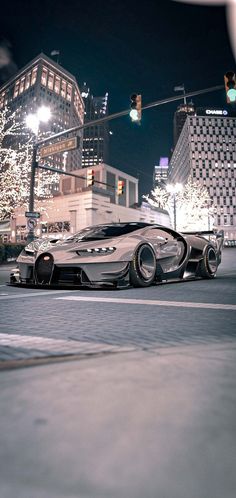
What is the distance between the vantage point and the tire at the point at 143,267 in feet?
19.7

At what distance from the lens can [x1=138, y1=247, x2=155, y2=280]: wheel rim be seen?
620cm

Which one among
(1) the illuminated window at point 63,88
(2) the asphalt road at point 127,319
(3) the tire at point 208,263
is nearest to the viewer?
(2) the asphalt road at point 127,319

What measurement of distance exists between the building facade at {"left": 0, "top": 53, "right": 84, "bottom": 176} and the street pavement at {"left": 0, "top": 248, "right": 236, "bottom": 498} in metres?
117

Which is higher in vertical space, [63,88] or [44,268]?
[63,88]

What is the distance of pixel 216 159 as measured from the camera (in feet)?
408

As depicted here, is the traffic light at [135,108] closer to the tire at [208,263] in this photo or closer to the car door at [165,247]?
the tire at [208,263]

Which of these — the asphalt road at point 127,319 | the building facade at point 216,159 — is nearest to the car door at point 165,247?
the asphalt road at point 127,319

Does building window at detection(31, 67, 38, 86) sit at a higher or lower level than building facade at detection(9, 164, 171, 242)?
higher

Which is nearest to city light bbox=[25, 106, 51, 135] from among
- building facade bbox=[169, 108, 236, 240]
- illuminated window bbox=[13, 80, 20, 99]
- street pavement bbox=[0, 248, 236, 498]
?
street pavement bbox=[0, 248, 236, 498]

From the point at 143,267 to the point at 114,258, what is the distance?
0.96m

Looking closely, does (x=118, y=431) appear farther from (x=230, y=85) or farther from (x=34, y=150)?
(x=34, y=150)

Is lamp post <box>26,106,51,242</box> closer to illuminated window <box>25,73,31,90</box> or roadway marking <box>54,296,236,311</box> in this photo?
→ roadway marking <box>54,296,236,311</box>

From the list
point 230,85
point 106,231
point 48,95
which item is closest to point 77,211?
point 230,85

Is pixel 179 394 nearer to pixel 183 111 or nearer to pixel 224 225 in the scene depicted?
pixel 224 225
